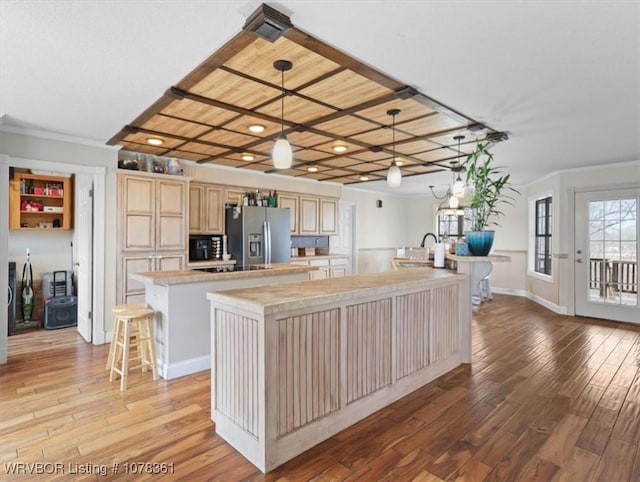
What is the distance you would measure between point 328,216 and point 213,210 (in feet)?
8.25

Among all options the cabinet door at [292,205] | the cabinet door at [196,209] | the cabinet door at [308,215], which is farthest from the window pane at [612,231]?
the cabinet door at [196,209]

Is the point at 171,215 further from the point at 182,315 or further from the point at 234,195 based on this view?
the point at 182,315

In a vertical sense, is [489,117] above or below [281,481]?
above

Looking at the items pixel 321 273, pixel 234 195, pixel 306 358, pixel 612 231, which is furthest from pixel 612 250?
pixel 234 195

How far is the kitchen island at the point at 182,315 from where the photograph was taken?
311 cm

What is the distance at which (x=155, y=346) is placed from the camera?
322cm

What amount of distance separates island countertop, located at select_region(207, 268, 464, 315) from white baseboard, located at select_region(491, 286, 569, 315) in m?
4.10

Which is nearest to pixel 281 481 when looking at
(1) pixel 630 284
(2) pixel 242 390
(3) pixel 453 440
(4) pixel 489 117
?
(2) pixel 242 390

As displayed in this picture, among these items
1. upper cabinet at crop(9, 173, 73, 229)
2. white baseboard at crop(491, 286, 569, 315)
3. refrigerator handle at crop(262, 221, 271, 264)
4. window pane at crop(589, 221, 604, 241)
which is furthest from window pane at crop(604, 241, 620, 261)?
upper cabinet at crop(9, 173, 73, 229)

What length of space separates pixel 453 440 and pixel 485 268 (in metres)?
2.00

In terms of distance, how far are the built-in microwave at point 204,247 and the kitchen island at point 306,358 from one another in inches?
133

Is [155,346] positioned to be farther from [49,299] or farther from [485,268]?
[485,268]

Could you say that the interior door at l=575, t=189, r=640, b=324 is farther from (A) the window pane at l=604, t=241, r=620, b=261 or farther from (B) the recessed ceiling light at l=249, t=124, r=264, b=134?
(B) the recessed ceiling light at l=249, t=124, r=264, b=134

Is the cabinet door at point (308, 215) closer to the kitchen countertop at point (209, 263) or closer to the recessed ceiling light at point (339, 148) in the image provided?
the kitchen countertop at point (209, 263)
